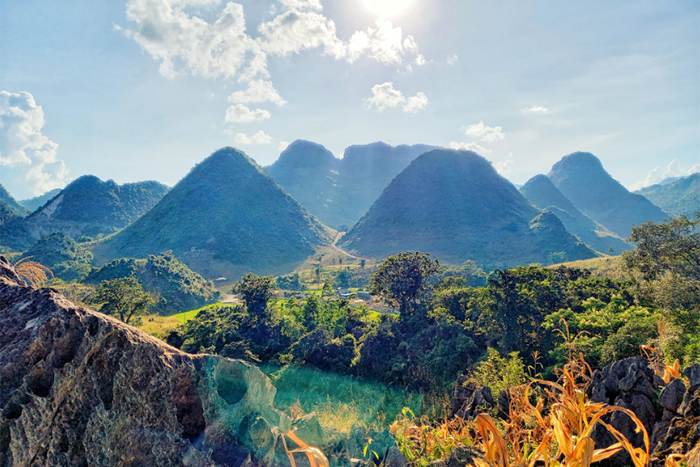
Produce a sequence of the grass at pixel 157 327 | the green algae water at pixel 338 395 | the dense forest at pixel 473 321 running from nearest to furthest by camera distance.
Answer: the dense forest at pixel 473 321 → the green algae water at pixel 338 395 → the grass at pixel 157 327

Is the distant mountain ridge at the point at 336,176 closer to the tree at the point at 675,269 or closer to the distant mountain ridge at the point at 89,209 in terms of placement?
the distant mountain ridge at the point at 89,209

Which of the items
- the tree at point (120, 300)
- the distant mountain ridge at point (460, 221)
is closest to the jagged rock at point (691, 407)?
the tree at point (120, 300)

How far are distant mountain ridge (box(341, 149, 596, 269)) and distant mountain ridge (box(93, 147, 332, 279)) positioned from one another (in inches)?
651

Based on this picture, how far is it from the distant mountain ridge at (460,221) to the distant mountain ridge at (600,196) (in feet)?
189

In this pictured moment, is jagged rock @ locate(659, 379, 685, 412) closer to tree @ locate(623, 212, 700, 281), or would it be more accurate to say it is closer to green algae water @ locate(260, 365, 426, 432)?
green algae water @ locate(260, 365, 426, 432)

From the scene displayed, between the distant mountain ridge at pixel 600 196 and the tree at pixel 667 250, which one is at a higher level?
the distant mountain ridge at pixel 600 196

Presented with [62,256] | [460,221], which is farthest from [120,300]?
[460,221]

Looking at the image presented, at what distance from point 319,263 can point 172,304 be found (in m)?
35.4

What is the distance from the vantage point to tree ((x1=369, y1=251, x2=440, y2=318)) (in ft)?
63.9

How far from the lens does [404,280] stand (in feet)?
64.1

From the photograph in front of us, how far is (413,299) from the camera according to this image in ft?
64.8

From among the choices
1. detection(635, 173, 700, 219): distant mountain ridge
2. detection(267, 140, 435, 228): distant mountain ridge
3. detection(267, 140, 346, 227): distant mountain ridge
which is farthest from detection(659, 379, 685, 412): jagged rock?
detection(635, 173, 700, 219): distant mountain ridge

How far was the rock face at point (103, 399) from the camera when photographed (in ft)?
7.05

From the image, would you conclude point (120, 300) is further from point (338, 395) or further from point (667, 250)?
point (667, 250)
